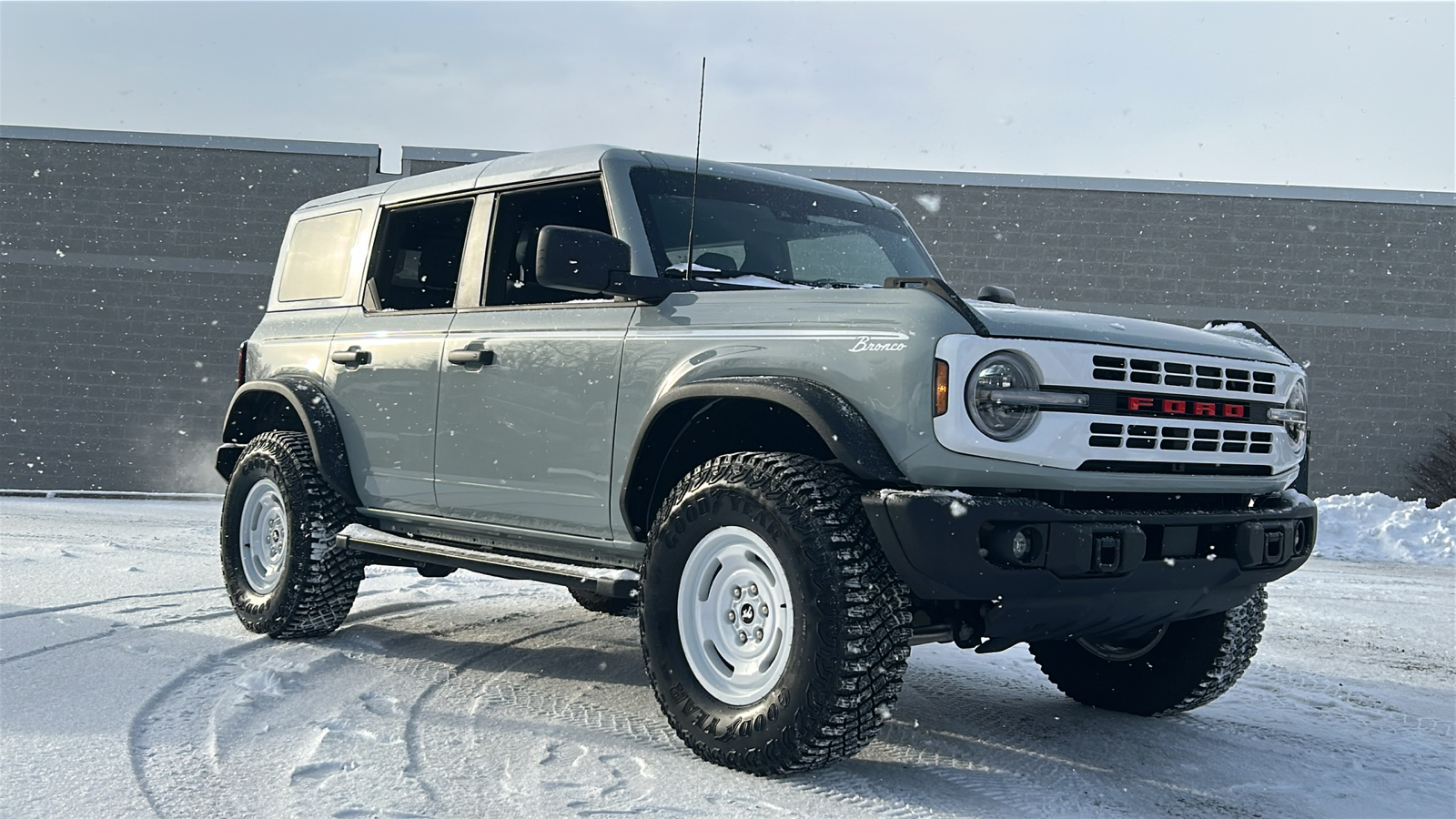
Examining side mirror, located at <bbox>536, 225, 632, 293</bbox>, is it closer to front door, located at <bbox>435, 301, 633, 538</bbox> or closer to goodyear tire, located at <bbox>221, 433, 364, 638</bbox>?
front door, located at <bbox>435, 301, 633, 538</bbox>

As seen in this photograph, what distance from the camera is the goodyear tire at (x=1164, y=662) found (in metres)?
4.77

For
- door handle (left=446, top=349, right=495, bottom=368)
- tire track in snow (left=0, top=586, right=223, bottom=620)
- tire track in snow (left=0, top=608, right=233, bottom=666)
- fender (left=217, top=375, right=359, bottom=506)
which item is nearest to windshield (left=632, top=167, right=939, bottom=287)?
door handle (left=446, top=349, right=495, bottom=368)

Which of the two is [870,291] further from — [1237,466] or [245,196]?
[245,196]

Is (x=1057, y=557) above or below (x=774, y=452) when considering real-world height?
below

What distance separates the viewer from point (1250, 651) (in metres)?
4.85

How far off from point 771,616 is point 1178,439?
1.38 metres

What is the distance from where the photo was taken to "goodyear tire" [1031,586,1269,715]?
15.6 feet

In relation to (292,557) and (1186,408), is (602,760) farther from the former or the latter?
(292,557)

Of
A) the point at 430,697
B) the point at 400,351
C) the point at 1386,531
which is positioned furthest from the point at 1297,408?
the point at 1386,531

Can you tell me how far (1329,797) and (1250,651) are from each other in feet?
3.17

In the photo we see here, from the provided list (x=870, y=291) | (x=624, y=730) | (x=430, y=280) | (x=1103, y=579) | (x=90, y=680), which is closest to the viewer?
(x=1103, y=579)

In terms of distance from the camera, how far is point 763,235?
5.07m

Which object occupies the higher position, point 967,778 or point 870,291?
point 870,291

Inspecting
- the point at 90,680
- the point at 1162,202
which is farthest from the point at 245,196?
the point at 90,680
